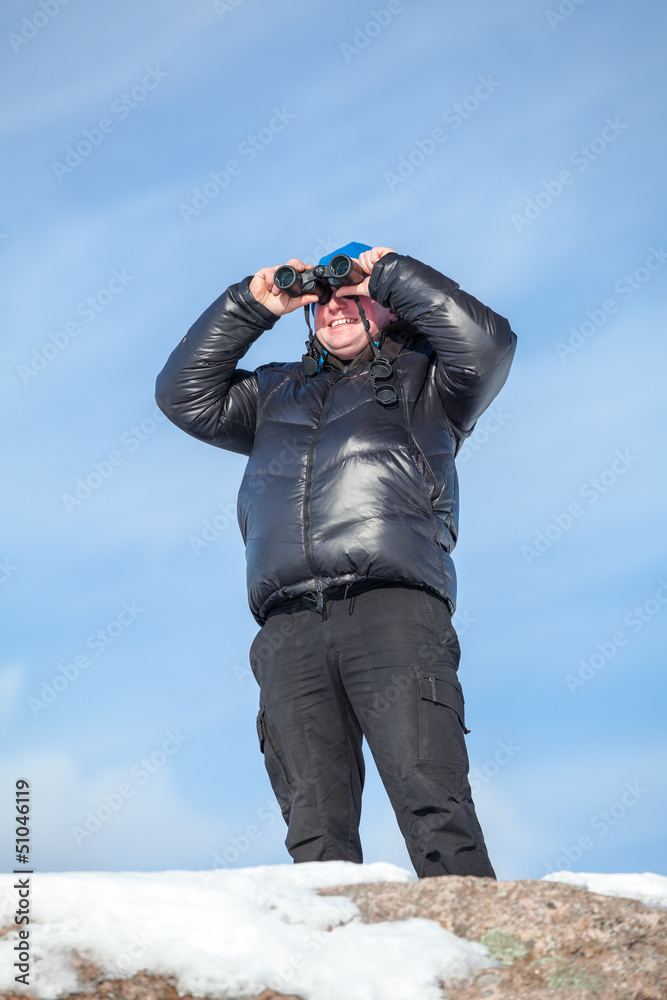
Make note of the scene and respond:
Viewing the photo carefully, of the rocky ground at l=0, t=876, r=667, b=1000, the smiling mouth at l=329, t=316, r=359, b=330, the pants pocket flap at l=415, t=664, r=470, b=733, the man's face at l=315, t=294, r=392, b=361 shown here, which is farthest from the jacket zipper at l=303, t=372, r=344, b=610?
the rocky ground at l=0, t=876, r=667, b=1000

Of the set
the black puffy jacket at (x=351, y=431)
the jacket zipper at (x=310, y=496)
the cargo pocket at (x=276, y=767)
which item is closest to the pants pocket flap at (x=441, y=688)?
the black puffy jacket at (x=351, y=431)

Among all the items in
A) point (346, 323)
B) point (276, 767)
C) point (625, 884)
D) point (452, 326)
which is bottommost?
point (625, 884)

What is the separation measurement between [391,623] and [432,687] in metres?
0.32

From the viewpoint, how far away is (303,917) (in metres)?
2.54

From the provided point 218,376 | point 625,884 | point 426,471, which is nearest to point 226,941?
point 625,884

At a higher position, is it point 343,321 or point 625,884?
point 343,321

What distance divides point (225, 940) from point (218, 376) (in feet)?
10.1

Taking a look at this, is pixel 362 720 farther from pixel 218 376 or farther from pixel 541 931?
pixel 218 376

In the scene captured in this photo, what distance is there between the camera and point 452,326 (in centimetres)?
443

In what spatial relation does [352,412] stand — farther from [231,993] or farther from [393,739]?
[231,993]

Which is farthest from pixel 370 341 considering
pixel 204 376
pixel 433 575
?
pixel 433 575

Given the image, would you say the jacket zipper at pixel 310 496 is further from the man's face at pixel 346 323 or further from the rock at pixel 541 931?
the rock at pixel 541 931

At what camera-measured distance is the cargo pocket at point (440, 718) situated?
377 cm

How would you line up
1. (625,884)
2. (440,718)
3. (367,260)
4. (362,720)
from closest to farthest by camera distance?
1. (625,884)
2. (440,718)
3. (362,720)
4. (367,260)
